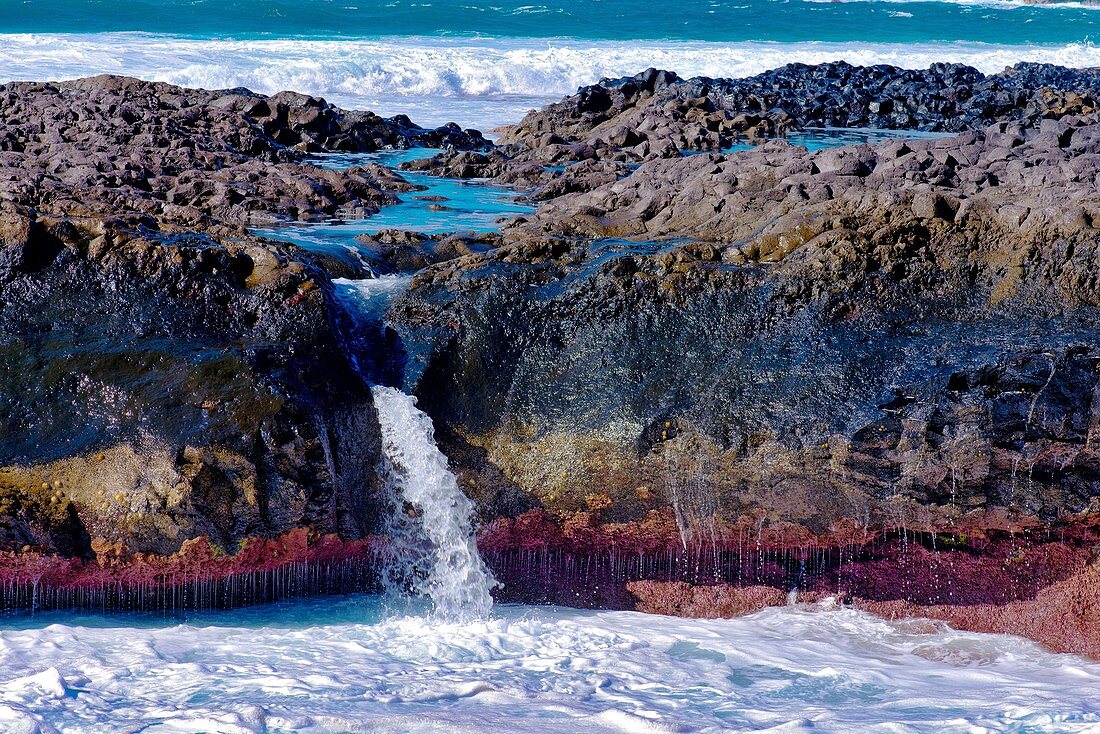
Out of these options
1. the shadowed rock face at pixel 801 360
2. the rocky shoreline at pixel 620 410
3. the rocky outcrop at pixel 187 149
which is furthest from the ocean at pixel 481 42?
the rocky shoreline at pixel 620 410

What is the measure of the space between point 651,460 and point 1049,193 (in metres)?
2.70

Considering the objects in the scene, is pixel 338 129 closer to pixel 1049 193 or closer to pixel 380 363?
pixel 380 363

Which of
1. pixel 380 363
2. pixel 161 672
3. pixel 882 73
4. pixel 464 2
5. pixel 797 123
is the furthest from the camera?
pixel 464 2

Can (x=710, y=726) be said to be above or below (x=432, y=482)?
below

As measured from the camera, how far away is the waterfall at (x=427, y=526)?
571cm

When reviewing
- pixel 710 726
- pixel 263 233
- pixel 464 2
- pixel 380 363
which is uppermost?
pixel 464 2

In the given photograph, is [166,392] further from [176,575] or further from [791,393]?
[791,393]

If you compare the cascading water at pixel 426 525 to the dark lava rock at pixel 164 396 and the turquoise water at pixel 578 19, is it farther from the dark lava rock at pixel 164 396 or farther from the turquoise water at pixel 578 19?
the turquoise water at pixel 578 19

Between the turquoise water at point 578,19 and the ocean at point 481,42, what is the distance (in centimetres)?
8

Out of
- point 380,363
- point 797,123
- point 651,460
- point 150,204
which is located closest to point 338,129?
point 150,204

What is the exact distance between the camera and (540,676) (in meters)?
4.94

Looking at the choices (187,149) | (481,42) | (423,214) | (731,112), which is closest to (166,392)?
(423,214)

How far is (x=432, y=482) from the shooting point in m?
5.75

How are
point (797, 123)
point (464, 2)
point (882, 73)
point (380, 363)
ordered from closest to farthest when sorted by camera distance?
point (380, 363) → point (797, 123) → point (882, 73) → point (464, 2)
